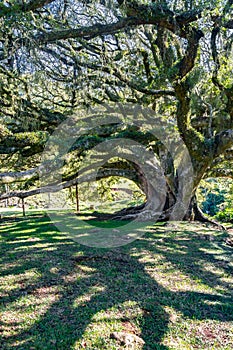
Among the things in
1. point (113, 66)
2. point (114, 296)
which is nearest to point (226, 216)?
point (113, 66)

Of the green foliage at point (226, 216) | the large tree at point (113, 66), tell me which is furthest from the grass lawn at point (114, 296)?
the green foliage at point (226, 216)

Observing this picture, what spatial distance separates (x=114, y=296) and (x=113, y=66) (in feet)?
14.6

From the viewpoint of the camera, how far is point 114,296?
3.42 m

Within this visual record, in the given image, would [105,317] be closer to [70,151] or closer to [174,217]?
[70,151]

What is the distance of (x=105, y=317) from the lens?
9.56ft

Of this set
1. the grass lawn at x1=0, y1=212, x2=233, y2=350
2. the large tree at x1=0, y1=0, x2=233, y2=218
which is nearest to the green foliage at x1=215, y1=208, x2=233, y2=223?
the large tree at x1=0, y1=0, x2=233, y2=218

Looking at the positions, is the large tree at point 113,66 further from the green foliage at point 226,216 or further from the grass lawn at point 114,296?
the green foliage at point 226,216

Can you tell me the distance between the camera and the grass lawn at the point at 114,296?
260 centimetres

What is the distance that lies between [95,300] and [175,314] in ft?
2.80

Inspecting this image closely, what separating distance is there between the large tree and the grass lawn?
1414 millimetres

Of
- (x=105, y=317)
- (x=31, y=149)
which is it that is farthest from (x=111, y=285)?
(x=31, y=149)

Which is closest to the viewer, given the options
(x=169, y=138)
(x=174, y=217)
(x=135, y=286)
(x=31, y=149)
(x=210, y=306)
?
(x=210, y=306)

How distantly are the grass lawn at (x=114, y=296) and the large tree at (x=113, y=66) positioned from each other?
1.41 m

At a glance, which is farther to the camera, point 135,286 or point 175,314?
point 135,286
